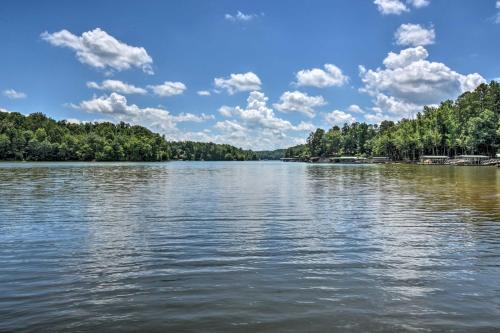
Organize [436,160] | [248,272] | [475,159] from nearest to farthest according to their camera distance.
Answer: [248,272] < [475,159] < [436,160]

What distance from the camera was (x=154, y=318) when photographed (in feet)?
32.1

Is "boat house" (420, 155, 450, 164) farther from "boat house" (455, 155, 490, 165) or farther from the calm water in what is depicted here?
the calm water

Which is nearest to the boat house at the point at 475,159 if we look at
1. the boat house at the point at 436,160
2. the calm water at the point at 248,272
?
the boat house at the point at 436,160

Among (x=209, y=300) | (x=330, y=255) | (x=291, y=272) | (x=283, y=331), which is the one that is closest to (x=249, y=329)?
(x=283, y=331)

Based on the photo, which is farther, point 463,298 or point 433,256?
point 433,256

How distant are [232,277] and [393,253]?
685 cm

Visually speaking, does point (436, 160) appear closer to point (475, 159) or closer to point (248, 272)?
point (475, 159)

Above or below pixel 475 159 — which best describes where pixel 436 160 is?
below

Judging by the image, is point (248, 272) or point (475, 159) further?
point (475, 159)

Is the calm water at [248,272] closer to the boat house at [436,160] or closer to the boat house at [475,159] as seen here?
the boat house at [475,159]

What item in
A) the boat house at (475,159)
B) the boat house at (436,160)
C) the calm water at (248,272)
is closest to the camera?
the calm water at (248,272)

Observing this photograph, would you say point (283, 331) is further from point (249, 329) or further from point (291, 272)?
point (291, 272)

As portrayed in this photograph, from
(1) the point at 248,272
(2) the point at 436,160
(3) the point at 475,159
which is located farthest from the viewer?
(2) the point at 436,160

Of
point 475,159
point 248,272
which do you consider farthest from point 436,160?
point 248,272
